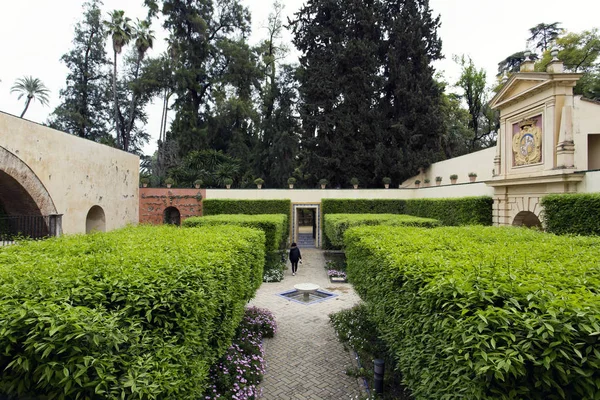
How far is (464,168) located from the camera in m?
20.1

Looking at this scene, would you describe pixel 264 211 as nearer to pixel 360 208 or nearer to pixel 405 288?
pixel 360 208

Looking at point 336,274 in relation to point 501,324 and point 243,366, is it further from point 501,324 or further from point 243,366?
point 501,324

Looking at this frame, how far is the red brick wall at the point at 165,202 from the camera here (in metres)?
21.6

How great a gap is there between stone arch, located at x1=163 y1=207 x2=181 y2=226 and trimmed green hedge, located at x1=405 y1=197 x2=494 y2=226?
16.0 m

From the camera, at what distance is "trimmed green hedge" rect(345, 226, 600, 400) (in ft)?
6.29

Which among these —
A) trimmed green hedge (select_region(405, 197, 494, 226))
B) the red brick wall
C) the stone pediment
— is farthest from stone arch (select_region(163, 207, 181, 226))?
the stone pediment

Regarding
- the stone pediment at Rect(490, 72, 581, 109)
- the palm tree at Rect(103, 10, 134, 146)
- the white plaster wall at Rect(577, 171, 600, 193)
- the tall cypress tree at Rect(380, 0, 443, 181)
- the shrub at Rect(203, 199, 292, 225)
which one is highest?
the palm tree at Rect(103, 10, 134, 146)

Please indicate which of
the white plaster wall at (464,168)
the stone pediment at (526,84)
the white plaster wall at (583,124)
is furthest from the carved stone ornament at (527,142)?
the white plaster wall at (464,168)

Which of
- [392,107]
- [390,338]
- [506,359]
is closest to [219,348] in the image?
[390,338]

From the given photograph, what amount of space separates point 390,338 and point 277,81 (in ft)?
102

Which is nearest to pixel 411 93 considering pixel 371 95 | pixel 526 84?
pixel 371 95

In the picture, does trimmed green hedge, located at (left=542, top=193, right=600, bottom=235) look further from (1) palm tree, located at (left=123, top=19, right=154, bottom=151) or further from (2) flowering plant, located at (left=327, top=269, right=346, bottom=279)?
(1) palm tree, located at (left=123, top=19, right=154, bottom=151)

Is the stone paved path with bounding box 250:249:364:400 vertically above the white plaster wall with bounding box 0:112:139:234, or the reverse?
the white plaster wall with bounding box 0:112:139:234

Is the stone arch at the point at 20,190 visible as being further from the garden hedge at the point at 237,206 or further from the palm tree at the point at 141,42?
the palm tree at the point at 141,42
